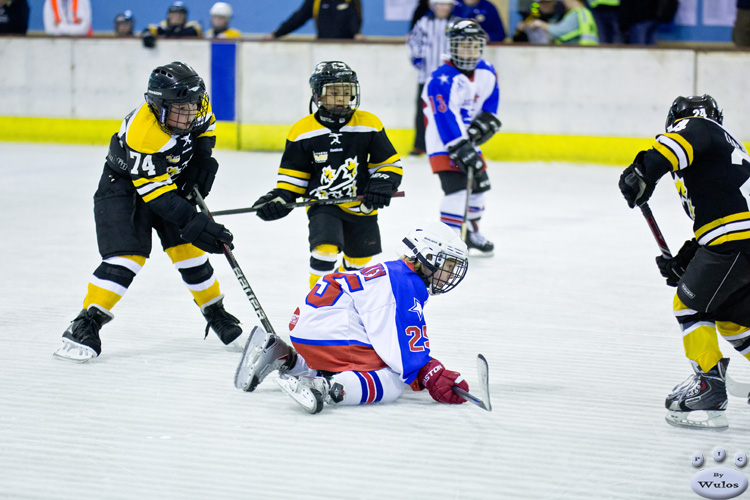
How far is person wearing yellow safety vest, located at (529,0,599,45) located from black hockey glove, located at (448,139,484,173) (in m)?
3.94

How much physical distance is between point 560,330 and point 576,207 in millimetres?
3118

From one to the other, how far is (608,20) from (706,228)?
6.89 meters

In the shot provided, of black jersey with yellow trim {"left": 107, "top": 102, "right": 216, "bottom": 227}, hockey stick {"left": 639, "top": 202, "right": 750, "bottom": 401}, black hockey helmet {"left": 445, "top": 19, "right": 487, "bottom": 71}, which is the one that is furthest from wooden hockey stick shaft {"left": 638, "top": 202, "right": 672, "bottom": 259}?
black hockey helmet {"left": 445, "top": 19, "right": 487, "bottom": 71}

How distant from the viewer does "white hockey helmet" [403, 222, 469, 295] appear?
119 inches

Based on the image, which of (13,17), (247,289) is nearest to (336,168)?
(247,289)

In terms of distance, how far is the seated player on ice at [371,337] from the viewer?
2959 millimetres

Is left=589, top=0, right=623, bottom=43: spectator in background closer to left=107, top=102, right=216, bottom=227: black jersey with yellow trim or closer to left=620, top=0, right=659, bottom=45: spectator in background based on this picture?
left=620, top=0, right=659, bottom=45: spectator in background

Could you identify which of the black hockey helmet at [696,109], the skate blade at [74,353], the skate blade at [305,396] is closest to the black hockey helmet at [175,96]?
the skate blade at [74,353]

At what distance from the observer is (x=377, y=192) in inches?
149

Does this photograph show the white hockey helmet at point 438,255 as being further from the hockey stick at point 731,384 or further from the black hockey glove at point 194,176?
the black hockey glove at point 194,176

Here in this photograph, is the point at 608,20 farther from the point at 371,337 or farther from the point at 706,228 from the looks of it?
the point at 371,337

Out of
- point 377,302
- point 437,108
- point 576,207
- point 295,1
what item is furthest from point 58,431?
point 295,1

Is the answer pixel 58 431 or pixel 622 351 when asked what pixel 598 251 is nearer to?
pixel 622 351

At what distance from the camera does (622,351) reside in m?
3.68
